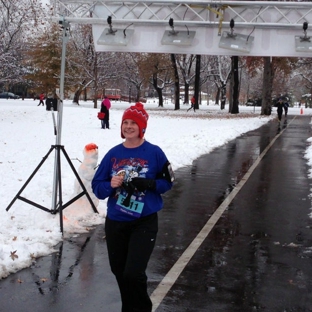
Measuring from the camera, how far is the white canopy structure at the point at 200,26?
1138 centimetres

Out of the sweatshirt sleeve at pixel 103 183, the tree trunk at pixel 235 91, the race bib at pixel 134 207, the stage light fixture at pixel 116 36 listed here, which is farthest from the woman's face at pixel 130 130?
the tree trunk at pixel 235 91

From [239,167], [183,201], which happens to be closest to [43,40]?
[239,167]

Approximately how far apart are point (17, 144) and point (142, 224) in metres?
14.4

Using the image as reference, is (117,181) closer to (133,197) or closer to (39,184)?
(133,197)

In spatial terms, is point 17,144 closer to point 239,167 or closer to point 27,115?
point 239,167

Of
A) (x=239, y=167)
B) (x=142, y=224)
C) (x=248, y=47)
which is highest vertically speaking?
(x=248, y=47)

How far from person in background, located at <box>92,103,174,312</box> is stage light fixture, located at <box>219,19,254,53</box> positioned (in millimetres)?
7668

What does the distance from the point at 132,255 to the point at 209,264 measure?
7.21 feet

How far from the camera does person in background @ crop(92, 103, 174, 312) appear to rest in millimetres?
4043

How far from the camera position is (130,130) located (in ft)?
13.7

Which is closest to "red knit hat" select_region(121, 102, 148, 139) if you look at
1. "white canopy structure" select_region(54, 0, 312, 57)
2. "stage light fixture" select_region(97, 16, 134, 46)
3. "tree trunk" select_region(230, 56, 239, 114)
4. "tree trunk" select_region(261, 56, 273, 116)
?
"white canopy structure" select_region(54, 0, 312, 57)

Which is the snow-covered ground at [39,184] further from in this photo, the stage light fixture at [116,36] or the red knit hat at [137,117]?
the stage light fixture at [116,36]

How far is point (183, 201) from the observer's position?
381 inches

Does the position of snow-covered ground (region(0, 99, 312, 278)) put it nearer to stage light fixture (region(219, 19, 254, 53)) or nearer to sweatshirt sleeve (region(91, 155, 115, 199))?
sweatshirt sleeve (region(91, 155, 115, 199))
